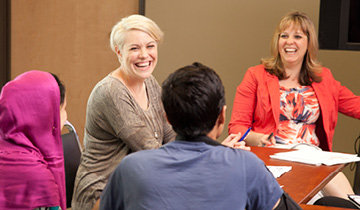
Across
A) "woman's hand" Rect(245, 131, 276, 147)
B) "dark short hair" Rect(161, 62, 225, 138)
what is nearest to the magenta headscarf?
"dark short hair" Rect(161, 62, 225, 138)

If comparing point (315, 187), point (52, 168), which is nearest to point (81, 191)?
point (52, 168)

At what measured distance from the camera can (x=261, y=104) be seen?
355 cm

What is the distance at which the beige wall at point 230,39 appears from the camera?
4.60 meters

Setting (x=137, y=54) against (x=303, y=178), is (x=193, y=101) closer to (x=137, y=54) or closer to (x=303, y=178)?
(x=303, y=178)

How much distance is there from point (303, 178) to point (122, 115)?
849mm

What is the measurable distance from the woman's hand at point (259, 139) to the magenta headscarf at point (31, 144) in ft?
4.42

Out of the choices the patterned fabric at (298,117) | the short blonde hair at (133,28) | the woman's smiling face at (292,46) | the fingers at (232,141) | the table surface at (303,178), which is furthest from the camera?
the woman's smiling face at (292,46)

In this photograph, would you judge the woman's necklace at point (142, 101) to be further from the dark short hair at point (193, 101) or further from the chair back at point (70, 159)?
the dark short hair at point (193, 101)

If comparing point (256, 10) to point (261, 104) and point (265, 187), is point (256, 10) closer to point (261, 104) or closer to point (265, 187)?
point (261, 104)

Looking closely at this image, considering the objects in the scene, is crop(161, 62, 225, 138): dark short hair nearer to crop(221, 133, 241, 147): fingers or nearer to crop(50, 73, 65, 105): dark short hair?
crop(221, 133, 241, 147): fingers

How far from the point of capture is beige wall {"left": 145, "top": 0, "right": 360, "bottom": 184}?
181 inches

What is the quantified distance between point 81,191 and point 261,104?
5.02 ft

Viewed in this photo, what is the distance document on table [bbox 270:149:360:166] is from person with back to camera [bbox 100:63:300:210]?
3.79 feet

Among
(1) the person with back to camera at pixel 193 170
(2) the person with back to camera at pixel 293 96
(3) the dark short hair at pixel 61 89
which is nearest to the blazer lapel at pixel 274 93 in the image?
(2) the person with back to camera at pixel 293 96
